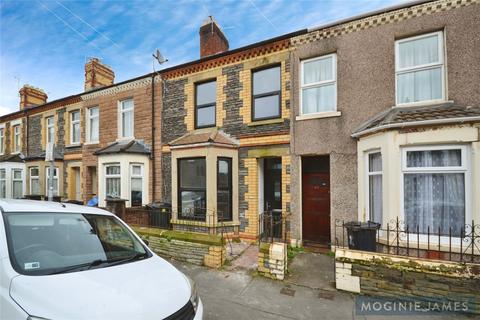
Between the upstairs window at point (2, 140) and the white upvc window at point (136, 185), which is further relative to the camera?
the upstairs window at point (2, 140)

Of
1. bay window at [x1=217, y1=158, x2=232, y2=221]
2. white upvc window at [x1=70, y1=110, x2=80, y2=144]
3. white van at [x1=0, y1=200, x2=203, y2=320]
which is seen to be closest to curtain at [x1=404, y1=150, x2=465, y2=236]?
bay window at [x1=217, y1=158, x2=232, y2=221]

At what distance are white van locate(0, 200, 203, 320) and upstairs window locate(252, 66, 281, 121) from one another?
5601 mm

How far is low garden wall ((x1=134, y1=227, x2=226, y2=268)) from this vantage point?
556 cm

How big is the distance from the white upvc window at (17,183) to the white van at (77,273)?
575 inches

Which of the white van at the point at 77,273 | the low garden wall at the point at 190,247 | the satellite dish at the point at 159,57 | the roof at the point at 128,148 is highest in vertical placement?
the satellite dish at the point at 159,57

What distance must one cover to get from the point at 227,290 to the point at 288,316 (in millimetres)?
1252

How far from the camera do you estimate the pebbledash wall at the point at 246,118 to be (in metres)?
7.44

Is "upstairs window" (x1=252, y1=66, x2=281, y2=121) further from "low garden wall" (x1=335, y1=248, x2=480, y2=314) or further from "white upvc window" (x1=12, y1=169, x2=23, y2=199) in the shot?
"white upvc window" (x1=12, y1=169, x2=23, y2=199)

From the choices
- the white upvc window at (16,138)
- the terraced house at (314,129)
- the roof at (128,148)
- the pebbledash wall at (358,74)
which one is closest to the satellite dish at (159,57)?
the terraced house at (314,129)

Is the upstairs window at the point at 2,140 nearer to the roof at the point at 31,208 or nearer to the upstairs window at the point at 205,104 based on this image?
the upstairs window at the point at 205,104

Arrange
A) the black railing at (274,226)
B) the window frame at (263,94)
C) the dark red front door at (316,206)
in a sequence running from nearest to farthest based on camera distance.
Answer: the dark red front door at (316,206) < the black railing at (274,226) < the window frame at (263,94)

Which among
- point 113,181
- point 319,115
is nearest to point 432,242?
point 319,115

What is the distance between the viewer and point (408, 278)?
4035mm

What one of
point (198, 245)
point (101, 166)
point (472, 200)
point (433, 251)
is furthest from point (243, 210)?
point (101, 166)
